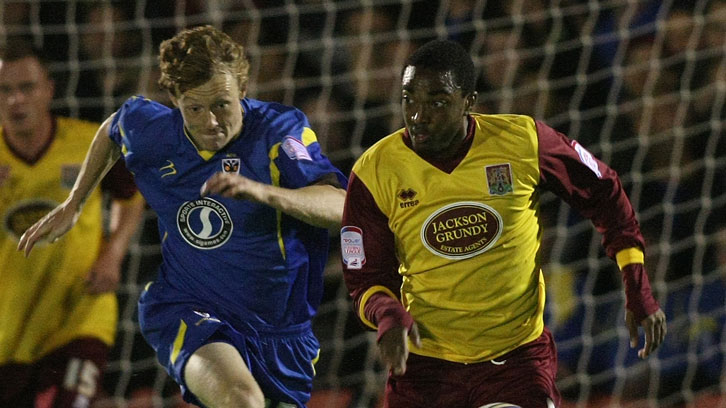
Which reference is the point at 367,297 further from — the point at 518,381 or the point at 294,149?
the point at 294,149

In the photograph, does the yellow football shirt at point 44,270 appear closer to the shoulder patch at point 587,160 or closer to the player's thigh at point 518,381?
the player's thigh at point 518,381

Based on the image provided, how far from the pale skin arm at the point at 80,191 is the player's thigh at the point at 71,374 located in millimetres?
1130

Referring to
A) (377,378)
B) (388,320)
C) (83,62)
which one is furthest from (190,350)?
(83,62)

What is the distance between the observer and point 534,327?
318 centimetres

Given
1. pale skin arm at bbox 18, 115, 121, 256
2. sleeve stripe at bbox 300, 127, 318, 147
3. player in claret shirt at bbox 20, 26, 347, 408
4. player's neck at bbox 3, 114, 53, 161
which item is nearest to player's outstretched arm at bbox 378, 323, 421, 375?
player in claret shirt at bbox 20, 26, 347, 408

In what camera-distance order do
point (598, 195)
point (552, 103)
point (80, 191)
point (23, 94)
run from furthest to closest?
point (552, 103) < point (23, 94) < point (80, 191) < point (598, 195)

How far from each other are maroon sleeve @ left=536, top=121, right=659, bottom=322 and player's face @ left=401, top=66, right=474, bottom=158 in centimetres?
26

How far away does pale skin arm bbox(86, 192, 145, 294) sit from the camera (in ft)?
15.2

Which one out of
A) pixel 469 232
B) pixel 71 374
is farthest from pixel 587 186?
pixel 71 374

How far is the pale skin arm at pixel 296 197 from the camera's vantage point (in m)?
2.83

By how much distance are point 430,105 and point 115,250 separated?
206 cm

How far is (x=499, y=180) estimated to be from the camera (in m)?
3.09

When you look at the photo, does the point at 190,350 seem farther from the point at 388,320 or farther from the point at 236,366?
the point at 388,320

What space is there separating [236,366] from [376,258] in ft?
1.65
